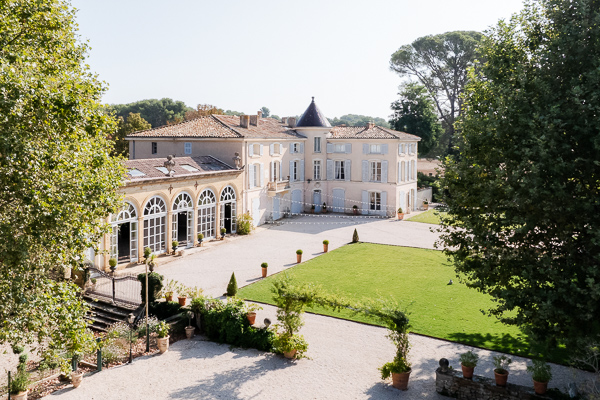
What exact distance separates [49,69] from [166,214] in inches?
630

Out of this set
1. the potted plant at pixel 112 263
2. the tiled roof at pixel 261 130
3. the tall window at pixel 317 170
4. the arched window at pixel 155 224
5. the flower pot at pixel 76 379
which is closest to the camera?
the flower pot at pixel 76 379

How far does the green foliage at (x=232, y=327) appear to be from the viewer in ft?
49.5

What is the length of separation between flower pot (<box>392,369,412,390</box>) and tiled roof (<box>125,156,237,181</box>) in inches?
623

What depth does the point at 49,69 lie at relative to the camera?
10188 mm

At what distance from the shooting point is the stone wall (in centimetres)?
1137

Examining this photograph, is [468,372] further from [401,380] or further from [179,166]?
[179,166]

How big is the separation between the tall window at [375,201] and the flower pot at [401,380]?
94.2 feet

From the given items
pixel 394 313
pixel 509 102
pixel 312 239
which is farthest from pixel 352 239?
pixel 509 102

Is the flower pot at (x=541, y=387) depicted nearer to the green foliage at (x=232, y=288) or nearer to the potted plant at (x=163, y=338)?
the potted plant at (x=163, y=338)

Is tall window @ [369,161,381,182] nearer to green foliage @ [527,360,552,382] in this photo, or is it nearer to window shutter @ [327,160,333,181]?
window shutter @ [327,160,333,181]

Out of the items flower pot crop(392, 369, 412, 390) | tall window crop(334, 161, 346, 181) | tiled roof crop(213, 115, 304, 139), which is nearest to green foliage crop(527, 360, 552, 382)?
flower pot crop(392, 369, 412, 390)

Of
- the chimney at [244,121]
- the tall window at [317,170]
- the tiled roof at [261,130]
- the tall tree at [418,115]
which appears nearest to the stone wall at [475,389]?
the tiled roof at [261,130]

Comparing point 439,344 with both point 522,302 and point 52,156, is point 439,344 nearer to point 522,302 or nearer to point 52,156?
point 522,302

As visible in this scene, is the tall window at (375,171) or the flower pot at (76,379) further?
the tall window at (375,171)
